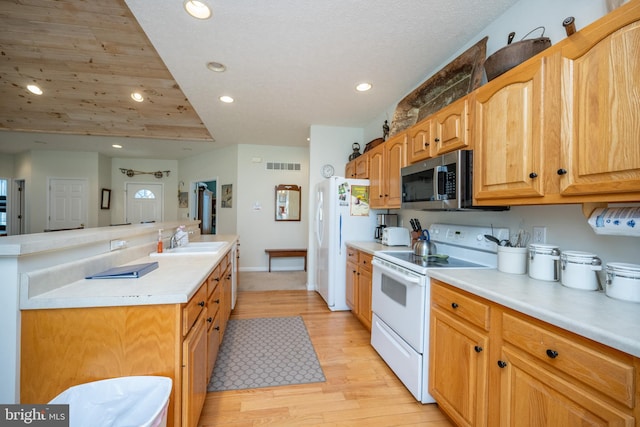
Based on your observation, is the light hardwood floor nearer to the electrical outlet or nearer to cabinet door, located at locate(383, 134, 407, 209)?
the electrical outlet

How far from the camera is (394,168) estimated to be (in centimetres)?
272

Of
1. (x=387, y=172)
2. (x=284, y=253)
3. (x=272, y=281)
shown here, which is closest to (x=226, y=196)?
(x=284, y=253)

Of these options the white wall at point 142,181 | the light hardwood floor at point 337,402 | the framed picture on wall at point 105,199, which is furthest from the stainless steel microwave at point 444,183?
the framed picture on wall at point 105,199

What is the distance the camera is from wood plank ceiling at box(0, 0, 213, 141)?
287 cm

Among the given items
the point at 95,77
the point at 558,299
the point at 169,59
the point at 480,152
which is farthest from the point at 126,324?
the point at 95,77

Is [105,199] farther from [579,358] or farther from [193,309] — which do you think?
[579,358]

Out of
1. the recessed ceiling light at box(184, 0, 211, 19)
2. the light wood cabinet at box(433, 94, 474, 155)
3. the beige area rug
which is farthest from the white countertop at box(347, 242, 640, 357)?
the beige area rug

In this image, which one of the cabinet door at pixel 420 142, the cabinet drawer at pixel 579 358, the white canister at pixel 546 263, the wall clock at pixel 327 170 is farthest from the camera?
the wall clock at pixel 327 170

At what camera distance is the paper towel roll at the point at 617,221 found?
1.08m

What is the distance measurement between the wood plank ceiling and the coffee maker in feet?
11.5

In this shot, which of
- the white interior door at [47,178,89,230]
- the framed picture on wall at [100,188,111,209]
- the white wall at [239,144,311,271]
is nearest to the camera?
the white wall at [239,144,311,271]

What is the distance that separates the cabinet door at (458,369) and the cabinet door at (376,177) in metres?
1.61

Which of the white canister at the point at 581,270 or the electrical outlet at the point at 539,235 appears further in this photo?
the electrical outlet at the point at 539,235

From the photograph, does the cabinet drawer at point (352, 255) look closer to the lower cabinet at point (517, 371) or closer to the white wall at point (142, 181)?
the lower cabinet at point (517, 371)
